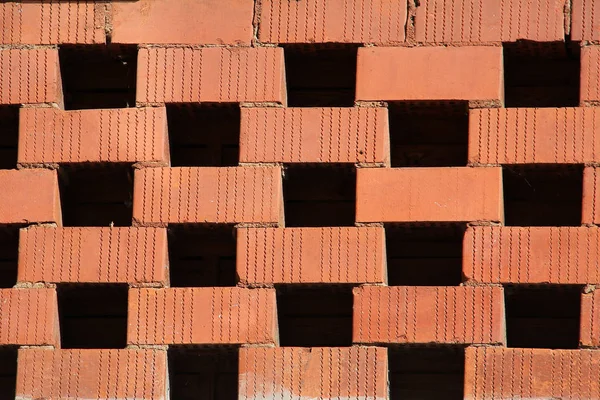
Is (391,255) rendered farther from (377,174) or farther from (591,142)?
(591,142)

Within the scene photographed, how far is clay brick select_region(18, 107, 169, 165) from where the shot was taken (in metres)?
10.1

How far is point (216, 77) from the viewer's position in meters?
10.1

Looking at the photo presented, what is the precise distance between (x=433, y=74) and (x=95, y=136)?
77.6 inches

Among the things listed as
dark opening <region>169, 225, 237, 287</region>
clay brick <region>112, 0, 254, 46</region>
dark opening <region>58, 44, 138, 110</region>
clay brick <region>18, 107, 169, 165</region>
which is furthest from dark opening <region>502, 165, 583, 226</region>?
dark opening <region>58, 44, 138, 110</region>

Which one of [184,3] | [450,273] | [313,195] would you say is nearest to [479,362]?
[450,273]

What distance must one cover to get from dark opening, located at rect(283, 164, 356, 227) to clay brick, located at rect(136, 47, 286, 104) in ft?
1.88

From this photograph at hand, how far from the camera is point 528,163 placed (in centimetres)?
985

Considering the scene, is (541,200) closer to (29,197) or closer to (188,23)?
(188,23)

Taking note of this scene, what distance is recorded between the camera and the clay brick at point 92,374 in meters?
9.81

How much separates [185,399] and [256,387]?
0.74 metres

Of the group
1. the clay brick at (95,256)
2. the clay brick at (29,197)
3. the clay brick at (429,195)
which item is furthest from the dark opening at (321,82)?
the clay brick at (29,197)

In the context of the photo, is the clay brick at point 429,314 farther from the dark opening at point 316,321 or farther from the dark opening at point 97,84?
the dark opening at point 97,84

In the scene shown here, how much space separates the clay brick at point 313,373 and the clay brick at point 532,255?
746mm

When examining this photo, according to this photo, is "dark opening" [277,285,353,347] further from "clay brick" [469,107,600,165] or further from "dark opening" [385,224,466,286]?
"clay brick" [469,107,600,165]
